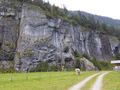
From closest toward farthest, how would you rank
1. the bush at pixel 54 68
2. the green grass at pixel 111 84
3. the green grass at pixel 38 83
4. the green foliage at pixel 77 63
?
the green grass at pixel 111 84 → the green grass at pixel 38 83 → the bush at pixel 54 68 → the green foliage at pixel 77 63

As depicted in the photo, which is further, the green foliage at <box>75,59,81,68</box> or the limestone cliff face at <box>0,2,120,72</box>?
the green foliage at <box>75,59,81,68</box>

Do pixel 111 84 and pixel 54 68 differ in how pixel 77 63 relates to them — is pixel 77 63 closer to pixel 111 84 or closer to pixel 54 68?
pixel 54 68

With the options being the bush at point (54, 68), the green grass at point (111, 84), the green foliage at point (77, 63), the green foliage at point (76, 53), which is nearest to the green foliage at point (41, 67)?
the bush at point (54, 68)

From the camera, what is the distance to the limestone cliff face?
219 feet

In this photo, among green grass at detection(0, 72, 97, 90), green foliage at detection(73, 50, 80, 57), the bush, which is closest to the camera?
green grass at detection(0, 72, 97, 90)

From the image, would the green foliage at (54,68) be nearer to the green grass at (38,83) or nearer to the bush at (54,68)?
the bush at (54,68)

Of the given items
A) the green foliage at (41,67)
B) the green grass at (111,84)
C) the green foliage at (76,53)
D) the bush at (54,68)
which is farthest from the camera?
the green foliage at (76,53)

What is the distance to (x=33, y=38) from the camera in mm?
69938

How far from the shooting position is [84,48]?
95.8 metres

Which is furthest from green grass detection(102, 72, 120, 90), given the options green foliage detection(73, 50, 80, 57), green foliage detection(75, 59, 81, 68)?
green foliage detection(73, 50, 80, 57)

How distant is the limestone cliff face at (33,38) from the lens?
6675 centimetres

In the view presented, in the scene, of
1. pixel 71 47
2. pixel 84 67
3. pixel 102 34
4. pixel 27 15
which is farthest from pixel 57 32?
pixel 102 34

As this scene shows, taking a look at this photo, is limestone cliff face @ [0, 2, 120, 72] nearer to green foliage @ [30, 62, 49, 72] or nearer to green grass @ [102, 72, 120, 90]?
green foliage @ [30, 62, 49, 72]

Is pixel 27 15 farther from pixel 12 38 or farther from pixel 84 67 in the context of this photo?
pixel 84 67
